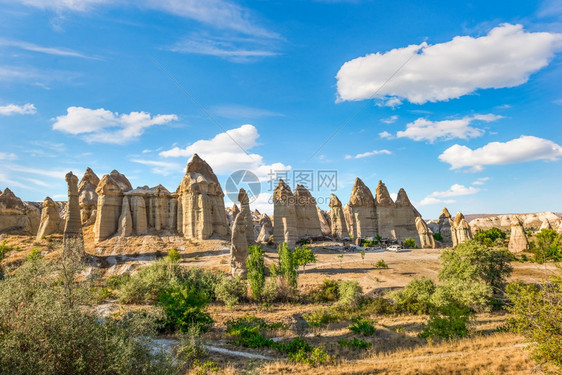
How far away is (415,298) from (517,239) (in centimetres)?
3250

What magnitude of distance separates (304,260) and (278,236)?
1923 centimetres

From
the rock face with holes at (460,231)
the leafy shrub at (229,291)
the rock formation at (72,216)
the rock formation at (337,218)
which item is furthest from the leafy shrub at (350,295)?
the rock formation at (337,218)

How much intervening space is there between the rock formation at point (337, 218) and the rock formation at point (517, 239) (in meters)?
28.1

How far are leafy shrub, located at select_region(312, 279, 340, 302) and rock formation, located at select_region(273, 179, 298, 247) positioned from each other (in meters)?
22.7

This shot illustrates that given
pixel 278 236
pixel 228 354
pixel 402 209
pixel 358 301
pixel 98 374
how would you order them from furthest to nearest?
pixel 402 209 → pixel 278 236 → pixel 358 301 → pixel 228 354 → pixel 98 374

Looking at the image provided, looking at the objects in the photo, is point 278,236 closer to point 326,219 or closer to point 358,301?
point 358,301

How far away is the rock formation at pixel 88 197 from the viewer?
2392 inches

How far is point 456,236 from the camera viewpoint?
5544 centimetres

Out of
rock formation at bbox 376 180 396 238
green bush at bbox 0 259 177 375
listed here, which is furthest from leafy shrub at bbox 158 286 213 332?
rock formation at bbox 376 180 396 238

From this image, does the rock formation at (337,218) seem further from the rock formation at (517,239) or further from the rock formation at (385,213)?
the rock formation at (517,239)

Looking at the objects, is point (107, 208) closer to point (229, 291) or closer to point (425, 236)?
point (229, 291)

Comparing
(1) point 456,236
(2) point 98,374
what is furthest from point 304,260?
(1) point 456,236

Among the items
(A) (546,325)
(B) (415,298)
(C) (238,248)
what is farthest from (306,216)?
(A) (546,325)

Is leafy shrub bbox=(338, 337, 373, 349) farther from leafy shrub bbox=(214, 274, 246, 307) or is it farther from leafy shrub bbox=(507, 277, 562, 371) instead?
leafy shrub bbox=(214, 274, 246, 307)
